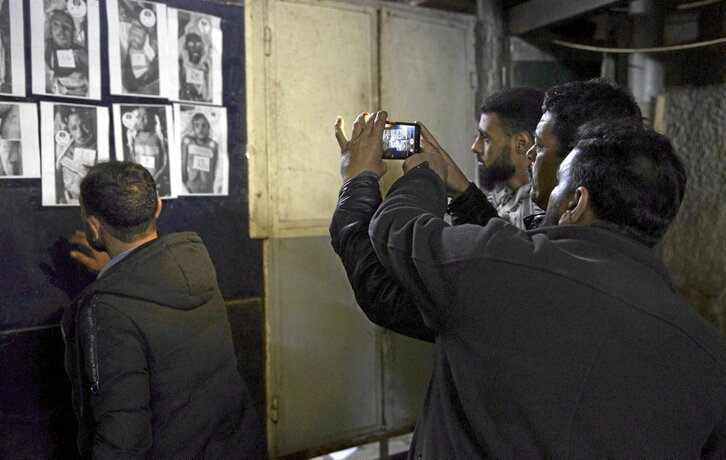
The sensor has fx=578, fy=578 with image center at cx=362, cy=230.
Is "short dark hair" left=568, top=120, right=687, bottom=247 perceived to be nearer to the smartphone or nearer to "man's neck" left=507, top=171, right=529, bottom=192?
the smartphone

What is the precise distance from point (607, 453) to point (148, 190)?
5.25 ft

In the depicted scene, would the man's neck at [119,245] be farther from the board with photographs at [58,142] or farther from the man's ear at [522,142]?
the man's ear at [522,142]

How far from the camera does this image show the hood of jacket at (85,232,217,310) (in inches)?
69.0

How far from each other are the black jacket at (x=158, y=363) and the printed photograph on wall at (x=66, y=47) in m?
0.94

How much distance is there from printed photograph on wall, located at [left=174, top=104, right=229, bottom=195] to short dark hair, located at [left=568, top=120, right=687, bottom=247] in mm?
2008

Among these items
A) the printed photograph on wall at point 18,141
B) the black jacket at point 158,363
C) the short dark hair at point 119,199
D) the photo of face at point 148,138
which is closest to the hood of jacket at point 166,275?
the black jacket at point 158,363

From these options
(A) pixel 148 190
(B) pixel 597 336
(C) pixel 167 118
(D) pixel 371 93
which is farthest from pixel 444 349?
(D) pixel 371 93

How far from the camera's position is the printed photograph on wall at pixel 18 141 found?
2.27 meters

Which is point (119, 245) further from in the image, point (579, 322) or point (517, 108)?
point (517, 108)

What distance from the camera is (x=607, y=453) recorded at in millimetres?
1017

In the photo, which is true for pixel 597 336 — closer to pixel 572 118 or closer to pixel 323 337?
pixel 572 118

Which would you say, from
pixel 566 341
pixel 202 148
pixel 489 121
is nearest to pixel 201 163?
pixel 202 148

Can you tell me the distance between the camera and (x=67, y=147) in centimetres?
240

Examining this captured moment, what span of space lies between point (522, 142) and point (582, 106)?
0.87 meters
